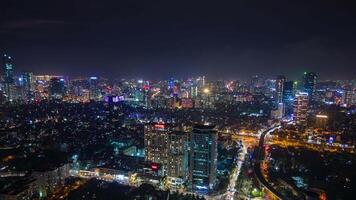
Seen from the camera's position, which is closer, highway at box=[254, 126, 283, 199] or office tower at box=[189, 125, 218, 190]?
highway at box=[254, 126, 283, 199]

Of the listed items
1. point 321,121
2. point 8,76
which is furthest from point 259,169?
point 8,76

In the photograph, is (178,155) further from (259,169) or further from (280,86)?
(280,86)

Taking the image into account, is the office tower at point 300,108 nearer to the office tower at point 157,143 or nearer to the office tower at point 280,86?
the office tower at point 280,86

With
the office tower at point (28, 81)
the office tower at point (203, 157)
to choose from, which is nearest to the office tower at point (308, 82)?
the office tower at point (203, 157)

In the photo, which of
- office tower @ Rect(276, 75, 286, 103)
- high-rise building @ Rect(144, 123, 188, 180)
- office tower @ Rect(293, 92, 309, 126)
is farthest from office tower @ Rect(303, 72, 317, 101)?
high-rise building @ Rect(144, 123, 188, 180)

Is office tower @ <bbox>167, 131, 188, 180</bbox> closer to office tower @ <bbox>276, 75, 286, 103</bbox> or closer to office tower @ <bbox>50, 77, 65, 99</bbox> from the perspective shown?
office tower @ <bbox>276, 75, 286, 103</bbox>

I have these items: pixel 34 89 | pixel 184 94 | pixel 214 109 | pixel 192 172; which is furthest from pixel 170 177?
pixel 34 89

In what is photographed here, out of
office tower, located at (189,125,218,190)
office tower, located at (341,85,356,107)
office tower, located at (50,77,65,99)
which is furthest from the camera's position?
office tower, located at (50,77,65,99)
